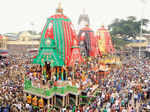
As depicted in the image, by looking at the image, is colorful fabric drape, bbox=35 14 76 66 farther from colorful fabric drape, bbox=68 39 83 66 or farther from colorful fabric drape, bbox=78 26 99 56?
colorful fabric drape, bbox=78 26 99 56

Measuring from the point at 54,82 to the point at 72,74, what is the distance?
1688 millimetres

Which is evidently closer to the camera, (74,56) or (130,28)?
(74,56)

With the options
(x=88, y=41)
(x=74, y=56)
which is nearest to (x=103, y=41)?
(x=88, y=41)

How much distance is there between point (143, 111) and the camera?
887 cm

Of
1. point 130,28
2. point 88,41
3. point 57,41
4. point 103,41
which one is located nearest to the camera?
point 57,41

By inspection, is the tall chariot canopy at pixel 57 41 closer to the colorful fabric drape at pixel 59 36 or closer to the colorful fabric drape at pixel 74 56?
the colorful fabric drape at pixel 59 36

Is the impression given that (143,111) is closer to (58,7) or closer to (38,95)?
(38,95)

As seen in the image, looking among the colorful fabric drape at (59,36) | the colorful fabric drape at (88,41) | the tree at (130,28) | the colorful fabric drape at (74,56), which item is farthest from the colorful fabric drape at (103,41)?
the tree at (130,28)

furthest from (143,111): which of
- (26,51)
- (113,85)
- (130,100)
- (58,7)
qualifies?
(26,51)

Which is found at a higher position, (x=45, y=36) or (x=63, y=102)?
(x=45, y=36)

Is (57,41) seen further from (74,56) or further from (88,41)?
(88,41)

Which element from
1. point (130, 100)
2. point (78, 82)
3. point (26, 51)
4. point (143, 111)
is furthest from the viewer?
point (26, 51)

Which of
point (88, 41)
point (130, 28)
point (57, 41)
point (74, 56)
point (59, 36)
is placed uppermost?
point (130, 28)

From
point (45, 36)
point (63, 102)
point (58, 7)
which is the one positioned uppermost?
point (58, 7)
